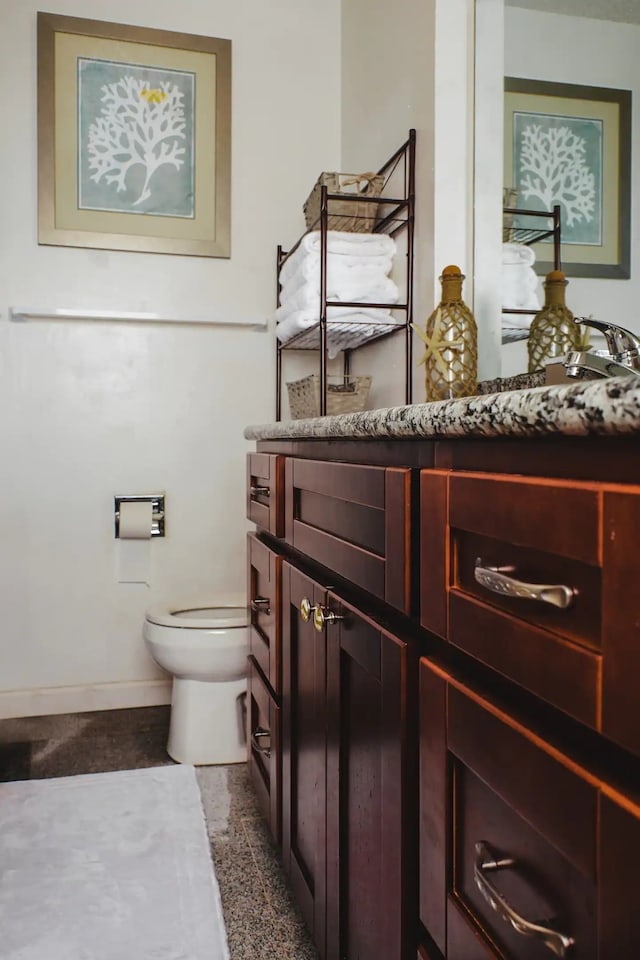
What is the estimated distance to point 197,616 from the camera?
2.26 meters

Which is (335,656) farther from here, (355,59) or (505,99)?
(355,59)

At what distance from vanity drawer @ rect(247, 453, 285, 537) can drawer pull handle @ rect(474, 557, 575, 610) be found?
0.80 metres

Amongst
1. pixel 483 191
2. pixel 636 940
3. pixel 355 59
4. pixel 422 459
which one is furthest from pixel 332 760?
pixel 355 59

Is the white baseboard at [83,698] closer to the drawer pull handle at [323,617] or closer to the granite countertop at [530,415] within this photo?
the drawer pull handle at [323,617]

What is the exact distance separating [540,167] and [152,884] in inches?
62.0

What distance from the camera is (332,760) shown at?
1019mm

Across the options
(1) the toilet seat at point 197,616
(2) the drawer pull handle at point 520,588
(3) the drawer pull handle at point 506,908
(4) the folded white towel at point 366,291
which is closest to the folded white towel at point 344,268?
(4) the folded white towel at point 366,291

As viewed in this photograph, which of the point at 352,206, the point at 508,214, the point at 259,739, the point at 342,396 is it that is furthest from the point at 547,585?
the point at 352,206

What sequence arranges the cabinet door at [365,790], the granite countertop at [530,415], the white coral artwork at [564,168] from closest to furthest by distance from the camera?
the granite countertop at [530,415] < the cabinet door at [365,790] < the white coral artwork at [564,168]

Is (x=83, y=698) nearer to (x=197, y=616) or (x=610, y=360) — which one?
(x=197, y=616)

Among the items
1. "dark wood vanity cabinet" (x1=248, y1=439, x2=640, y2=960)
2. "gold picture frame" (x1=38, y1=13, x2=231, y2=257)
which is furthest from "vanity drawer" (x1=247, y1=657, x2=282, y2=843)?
"gold picture frame" (x1=38, y1=13, x2=231, y2=257)

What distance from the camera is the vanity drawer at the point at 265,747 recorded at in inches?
55.7

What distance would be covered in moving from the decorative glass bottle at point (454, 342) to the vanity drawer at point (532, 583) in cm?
72

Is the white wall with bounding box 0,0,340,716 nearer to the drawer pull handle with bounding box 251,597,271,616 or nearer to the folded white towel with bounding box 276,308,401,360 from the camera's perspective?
the folded white towel with bounding box 276,308,401,360
